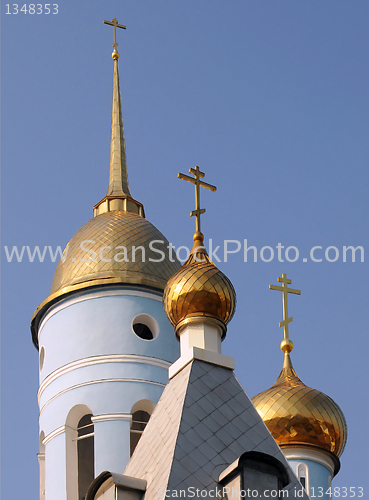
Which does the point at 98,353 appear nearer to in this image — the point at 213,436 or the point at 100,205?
the point at 100,205

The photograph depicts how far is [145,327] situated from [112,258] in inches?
47.0

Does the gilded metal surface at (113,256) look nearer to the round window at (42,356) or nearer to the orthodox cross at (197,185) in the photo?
the round window at (42,356)

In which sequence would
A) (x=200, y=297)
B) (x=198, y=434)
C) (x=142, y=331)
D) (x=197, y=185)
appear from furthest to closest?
(x=142, y=331), (x=197, y=185), (x=200, y=297), (x=198, y=434)

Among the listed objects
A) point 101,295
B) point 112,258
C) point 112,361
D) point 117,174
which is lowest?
point 112,361

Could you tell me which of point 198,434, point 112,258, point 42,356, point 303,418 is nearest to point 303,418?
point 303,418

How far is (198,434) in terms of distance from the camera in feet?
48.0

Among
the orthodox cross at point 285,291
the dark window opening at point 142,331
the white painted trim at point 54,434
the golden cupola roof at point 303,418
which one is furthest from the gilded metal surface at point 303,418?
the white painted trim at point 54,434

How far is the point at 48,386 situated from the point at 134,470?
7.44 metres

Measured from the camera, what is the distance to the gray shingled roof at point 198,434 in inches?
556

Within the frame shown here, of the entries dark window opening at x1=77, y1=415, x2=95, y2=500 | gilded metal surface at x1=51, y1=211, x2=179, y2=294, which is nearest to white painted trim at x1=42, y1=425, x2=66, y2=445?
dark window opening at x1=77, y1=415, x2=95, y2=500

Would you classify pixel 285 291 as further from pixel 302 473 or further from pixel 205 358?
pixel 205 358

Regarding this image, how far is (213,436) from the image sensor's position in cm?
1470

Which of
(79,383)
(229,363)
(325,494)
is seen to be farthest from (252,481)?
(79,383)

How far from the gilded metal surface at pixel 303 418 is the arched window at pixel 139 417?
1827 mm
